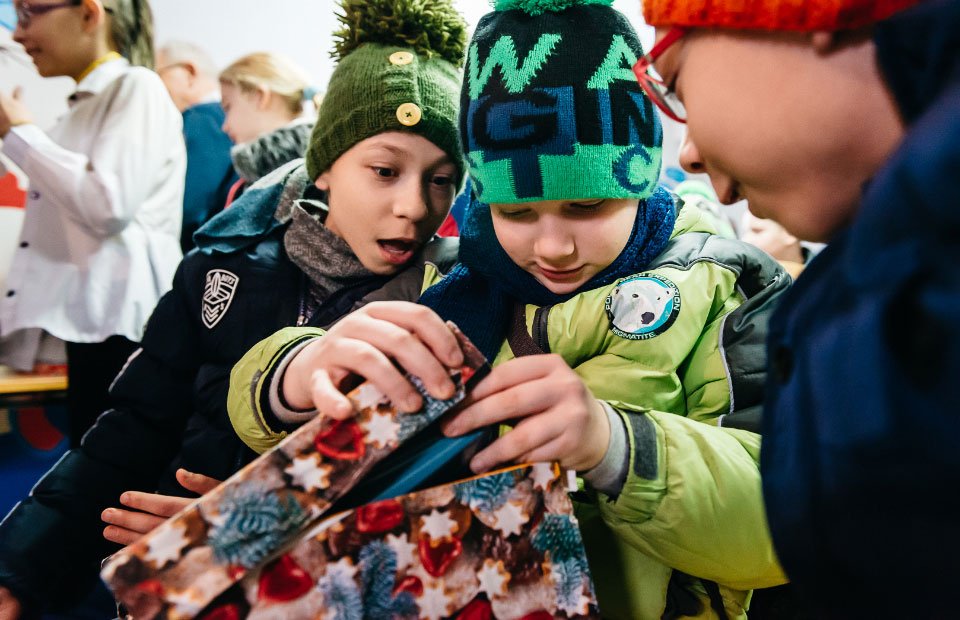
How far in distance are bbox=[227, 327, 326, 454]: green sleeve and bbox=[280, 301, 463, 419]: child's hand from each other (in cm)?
16

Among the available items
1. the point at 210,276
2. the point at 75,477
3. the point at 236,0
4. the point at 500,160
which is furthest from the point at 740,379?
the point at 236,0

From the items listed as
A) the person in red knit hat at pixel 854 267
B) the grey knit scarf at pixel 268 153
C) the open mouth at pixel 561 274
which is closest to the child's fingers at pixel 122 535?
the open mouth at pixel 561 274

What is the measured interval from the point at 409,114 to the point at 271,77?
1488mm

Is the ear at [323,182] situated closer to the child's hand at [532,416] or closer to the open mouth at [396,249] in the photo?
the open mouth at [396,249]

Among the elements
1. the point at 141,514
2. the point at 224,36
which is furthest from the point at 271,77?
the point at 141,514

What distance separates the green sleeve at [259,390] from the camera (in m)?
0.78

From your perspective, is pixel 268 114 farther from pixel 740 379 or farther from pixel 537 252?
pixel 740 379

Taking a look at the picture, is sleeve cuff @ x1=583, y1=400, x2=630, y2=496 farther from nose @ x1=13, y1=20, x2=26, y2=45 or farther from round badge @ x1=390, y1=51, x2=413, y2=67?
nose @ x1=13, y1=20, x2=26, y2=45

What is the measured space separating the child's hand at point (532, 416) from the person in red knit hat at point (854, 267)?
160 millimetres

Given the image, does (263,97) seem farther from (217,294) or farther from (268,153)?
(217,294)

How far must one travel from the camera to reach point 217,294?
109cm

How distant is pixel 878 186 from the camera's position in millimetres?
344

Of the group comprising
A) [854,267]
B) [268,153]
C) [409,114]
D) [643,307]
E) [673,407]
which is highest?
[854,267]

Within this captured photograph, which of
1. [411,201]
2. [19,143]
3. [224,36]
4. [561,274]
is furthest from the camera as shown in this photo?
[224,36]
